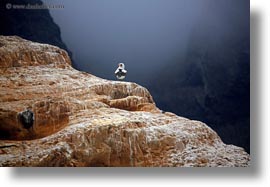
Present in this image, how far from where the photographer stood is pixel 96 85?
3527 mm

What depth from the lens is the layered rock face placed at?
11.1ft

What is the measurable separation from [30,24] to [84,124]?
0.95 metres

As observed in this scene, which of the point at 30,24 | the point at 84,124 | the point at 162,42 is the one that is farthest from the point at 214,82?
the point at 30,24

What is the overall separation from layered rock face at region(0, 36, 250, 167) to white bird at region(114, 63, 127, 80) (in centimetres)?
6

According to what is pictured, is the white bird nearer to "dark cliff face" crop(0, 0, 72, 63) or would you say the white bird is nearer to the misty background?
the misty background

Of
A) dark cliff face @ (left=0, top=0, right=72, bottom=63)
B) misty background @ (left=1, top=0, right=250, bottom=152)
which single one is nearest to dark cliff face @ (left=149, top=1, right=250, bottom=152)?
misty background @ (left=1, top=0, right=250, bottom=152)

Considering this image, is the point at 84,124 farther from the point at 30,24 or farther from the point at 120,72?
the point at 30,24

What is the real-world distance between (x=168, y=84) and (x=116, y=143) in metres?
0.66

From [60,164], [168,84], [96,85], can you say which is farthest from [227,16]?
[60,164]

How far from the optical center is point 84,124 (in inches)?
134

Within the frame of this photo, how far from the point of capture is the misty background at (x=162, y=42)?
3.51 metres

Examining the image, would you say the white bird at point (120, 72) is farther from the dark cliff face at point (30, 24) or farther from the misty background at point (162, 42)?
the dark cliff face at point (30, 24)

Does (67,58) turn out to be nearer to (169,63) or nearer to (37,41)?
(37,41)

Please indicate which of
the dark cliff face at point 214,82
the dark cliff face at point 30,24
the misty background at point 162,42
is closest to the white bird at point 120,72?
the misty background at point 162,42
